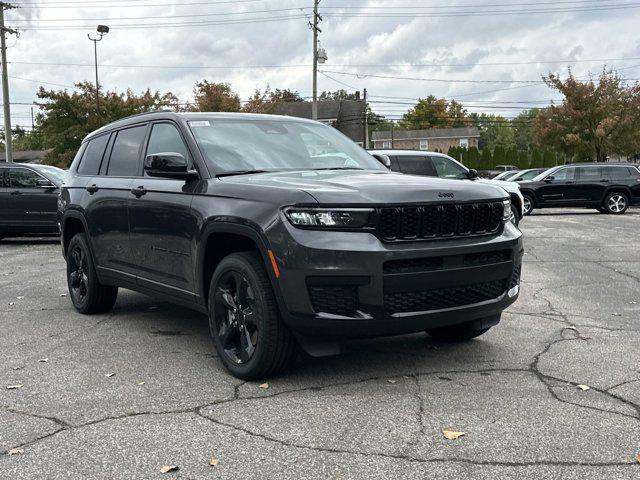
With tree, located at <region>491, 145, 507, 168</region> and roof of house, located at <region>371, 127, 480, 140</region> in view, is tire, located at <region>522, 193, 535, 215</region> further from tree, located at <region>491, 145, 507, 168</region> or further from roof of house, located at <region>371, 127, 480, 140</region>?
roof of house, located at <region>371, 127, 480, 140</region>

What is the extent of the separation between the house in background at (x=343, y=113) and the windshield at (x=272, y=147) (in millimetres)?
62407

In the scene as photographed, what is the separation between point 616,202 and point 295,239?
19085mm

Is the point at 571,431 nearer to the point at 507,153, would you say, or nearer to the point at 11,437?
the point at 11,437

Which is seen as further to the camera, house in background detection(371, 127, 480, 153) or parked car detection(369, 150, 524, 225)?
house in background detection(371, 127, 480, 153)

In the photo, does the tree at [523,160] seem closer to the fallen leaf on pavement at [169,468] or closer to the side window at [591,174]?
the side window at [591,174]

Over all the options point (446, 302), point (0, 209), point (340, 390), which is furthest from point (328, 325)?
point (0, 209)

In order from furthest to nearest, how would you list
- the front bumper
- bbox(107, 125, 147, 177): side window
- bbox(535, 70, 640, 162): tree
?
bbox(535, 70, 640, 162): tree → bbox(107, 125, 147, 177): side window → the front bumper

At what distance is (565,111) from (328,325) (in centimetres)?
3872

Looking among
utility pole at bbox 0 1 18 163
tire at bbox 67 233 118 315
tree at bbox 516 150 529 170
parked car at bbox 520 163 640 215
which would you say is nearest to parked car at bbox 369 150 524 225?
tire at bbox 67 233 118 315

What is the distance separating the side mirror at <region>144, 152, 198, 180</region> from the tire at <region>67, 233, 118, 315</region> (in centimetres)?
197

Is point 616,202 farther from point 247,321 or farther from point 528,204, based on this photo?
point 247,321

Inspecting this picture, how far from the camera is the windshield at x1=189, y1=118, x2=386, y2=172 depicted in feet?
16.0

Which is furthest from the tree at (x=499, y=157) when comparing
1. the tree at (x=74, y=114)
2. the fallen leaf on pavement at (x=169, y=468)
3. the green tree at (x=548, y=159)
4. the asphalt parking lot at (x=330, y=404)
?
the fallen leaf on pavement at (x=169, y=468)

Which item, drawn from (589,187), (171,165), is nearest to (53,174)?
(171,165)
